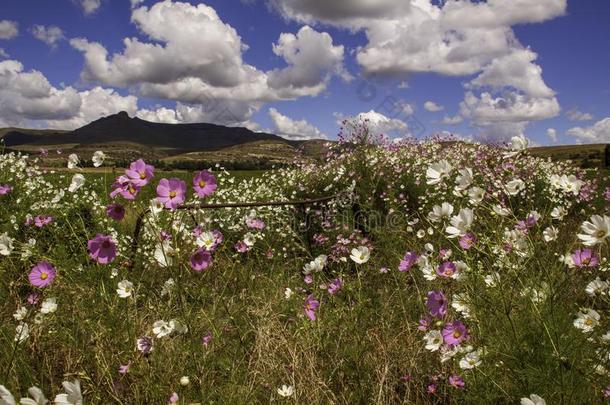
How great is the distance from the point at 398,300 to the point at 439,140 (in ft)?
30.0

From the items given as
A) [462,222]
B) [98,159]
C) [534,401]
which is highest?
[98,159]

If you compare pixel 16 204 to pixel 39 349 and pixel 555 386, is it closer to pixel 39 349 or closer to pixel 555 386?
pixel 39 349

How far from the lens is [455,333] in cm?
219

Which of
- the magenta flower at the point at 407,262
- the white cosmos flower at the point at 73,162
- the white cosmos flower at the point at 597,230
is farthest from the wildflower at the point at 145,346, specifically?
the white cosmos flower at the point at 597,230

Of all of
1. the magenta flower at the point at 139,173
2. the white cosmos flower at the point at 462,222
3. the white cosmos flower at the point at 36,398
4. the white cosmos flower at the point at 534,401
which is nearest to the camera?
the white cosmos flower at the point at 36,398

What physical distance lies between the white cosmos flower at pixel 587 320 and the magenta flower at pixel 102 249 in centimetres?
202

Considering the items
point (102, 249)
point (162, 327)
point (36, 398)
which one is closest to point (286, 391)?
point (162, 327)

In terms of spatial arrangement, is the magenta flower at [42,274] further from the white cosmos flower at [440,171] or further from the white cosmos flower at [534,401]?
the white cosmos flower at [534,401]

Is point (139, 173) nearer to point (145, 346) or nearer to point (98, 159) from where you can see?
point (98, 159)

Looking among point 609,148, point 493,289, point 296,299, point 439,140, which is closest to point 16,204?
point 296,299

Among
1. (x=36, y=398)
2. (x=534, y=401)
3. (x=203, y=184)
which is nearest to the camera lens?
(x=36, y=398)

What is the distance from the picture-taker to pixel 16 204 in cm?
530

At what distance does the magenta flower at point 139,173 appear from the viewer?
6.03 ft

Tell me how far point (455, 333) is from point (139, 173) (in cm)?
159
